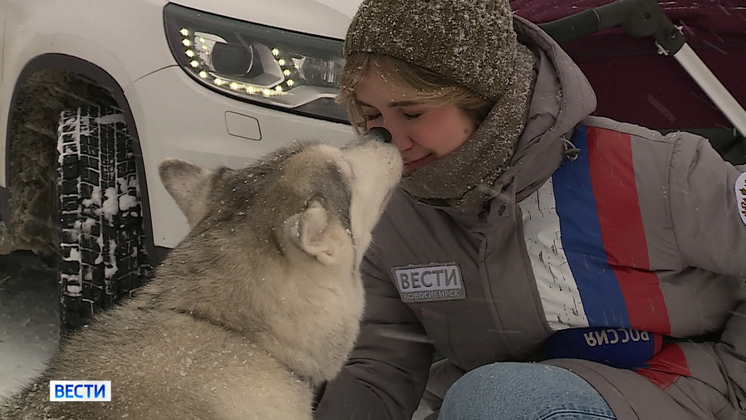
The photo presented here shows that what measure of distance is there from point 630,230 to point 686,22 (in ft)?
3.54

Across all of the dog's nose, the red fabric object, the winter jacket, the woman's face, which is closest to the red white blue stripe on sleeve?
the winter jacket

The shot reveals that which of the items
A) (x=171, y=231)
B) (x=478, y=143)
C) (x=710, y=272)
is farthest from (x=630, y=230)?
(x=171, y=231)

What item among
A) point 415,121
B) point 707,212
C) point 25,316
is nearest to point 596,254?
point 707,212

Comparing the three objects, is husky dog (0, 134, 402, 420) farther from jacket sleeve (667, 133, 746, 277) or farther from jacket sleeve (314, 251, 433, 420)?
jacket sleeve (667, 133, 746, 277)

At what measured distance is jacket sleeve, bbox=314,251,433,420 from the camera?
81.2 inches

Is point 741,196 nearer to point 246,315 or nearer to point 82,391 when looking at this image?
point 246,315

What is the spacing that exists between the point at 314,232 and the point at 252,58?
99cm

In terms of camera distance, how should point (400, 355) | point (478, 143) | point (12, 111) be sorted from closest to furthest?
point (478, 143) → point (400, 355) → point (12, 111)

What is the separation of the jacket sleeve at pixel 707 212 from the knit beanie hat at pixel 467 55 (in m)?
0.43

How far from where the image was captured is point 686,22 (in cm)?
239

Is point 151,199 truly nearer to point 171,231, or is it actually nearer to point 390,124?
point 171,231

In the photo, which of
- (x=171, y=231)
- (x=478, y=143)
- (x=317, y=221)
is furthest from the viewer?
(x=171, y=231)

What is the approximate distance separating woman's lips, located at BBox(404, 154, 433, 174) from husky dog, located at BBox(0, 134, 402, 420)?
12cm

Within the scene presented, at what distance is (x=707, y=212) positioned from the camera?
1645 mm
